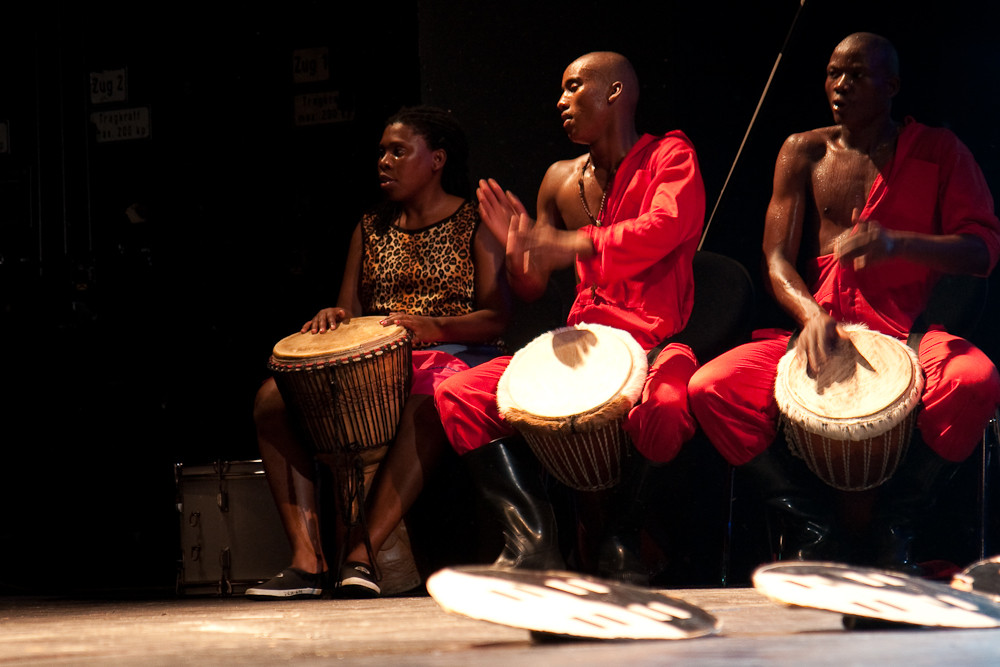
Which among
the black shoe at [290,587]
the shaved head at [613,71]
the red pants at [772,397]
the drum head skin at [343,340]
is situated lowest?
the black shoe at [290,587]

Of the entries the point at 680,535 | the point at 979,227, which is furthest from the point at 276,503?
the point at 979,227

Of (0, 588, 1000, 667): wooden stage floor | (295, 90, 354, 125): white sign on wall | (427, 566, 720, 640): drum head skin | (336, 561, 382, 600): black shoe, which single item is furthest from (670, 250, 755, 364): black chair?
(295, 90, 354, 125): white sign on wall

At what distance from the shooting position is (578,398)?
2822 mm

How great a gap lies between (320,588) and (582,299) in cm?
115

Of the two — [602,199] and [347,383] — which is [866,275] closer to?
[602,199]

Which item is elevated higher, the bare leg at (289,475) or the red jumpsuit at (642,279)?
the red jumpsuit at (642,279)

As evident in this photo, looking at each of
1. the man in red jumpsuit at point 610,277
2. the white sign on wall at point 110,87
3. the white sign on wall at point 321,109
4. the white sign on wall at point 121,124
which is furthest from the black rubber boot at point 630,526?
the white sign on wall at point 110,87

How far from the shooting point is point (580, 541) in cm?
321

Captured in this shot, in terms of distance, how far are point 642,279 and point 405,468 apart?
2.93 ft

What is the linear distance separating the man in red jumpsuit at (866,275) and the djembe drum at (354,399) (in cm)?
92

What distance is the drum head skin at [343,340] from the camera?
323 centimetres

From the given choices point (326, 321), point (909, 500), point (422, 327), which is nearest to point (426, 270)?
point (422, 327)

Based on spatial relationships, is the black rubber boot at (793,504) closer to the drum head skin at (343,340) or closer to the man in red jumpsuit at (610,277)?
the man in red jumpsuit at (610,277)

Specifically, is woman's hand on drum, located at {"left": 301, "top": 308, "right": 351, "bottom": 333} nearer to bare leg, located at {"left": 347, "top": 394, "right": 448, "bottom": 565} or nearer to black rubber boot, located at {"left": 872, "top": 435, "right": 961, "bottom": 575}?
bare leg, located at {"left": 347, "top": 394, "right": 448, "bottom": 565}
